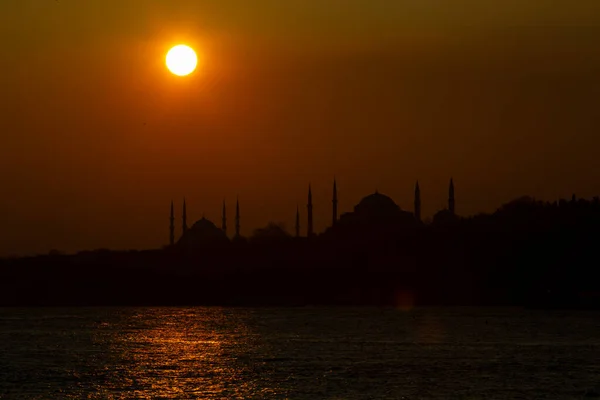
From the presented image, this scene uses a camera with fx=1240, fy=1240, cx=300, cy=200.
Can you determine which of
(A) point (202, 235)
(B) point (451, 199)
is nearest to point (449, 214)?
(B) point (451, 199)

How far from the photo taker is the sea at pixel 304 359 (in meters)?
43.5

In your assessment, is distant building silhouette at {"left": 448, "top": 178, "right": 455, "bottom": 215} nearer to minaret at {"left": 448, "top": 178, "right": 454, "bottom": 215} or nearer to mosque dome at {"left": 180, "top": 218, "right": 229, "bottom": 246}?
minaret at {"left": 448, "top": 178, "right": 454, "bottom": 215}

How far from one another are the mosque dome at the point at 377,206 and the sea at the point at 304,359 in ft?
153

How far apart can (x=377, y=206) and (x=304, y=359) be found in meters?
89.2

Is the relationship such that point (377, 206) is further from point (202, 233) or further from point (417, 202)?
point (202, 233)

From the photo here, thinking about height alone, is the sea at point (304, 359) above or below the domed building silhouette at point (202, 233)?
below

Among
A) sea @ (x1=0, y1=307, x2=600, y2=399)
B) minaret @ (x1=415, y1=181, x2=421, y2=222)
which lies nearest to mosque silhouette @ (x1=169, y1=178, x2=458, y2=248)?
minaret @ (x1=415, y1=181, x2=421, y2=222)

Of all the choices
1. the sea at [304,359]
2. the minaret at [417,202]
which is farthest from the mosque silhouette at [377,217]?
the sea at [304,359]

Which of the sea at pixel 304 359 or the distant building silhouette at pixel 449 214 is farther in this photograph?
the distant building silhouette at pixel 449 214

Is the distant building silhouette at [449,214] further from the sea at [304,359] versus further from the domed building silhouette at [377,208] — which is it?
the sea at [304,359]

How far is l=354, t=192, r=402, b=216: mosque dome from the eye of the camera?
14562 centimetres

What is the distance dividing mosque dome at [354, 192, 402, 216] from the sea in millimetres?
46689

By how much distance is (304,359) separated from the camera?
189ft

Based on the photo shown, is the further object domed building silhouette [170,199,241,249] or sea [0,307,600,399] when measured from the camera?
domed building silhouette [170,199,241,249]
